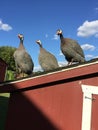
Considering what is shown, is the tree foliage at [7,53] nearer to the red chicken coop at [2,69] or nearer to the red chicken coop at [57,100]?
the red chicken coop at [2,69]

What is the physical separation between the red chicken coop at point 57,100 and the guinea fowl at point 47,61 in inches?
63.1

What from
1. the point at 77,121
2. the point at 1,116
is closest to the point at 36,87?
the point at 77,121

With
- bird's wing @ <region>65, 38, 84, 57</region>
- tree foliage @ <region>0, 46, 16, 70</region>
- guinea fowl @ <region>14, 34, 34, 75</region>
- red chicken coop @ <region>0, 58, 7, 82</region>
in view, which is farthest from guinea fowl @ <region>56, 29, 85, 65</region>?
tree foliage @ <region>0, 46, 16, 70</region>

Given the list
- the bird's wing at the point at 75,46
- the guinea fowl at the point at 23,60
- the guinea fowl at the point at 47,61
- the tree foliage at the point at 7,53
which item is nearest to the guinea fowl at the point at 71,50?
the bird's wing at the point at 75,46

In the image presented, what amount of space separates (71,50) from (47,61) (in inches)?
31.5

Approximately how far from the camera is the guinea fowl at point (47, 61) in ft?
30.6

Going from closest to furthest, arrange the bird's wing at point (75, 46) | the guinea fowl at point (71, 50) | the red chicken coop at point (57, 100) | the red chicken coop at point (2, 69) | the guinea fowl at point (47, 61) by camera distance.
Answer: the red chicken coop at point (57, 100) → the guinea fowl at point (71, 50) → the bird's wing at point (75, 46) → the guinea fowl at point (47, 61) → the red chicken coop at point (2, 69)

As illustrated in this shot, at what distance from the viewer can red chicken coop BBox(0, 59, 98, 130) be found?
22.0 feet

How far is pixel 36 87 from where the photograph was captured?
25.4 feet

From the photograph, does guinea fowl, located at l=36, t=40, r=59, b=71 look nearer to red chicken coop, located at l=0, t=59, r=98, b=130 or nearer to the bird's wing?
the bird's wing

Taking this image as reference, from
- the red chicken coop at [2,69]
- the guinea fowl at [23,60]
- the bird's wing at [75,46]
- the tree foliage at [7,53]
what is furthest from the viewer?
the tree foliage at [7,53]

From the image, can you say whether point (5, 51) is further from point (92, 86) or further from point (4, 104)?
point (92, 86)

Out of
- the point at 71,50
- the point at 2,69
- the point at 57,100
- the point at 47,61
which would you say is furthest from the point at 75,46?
the point at 2,69

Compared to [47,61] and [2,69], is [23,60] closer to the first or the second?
[47,61]
